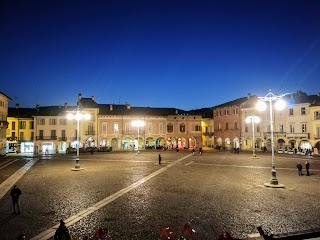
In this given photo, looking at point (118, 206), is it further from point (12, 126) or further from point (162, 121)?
point (12, 126)

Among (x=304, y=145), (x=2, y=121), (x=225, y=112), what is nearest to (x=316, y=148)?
(x=304, y=145)

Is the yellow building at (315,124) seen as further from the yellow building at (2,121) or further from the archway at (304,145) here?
the yellow building at (2,121)

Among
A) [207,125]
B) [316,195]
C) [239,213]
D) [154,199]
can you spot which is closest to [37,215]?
[154,199]

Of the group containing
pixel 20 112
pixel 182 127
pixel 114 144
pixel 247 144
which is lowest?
pixel 247 144

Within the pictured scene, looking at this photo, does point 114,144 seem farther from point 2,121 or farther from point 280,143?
point 280,143

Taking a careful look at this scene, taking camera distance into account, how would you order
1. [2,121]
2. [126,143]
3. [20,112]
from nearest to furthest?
[2,121] → [126,143] → [20,112]

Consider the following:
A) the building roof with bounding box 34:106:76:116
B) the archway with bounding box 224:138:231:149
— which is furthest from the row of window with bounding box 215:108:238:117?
the building roof with bounding box 34:106:76:116

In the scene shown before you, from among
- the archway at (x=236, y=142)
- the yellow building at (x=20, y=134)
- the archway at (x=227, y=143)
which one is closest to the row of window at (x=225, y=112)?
the archway at (x=236, y=142)

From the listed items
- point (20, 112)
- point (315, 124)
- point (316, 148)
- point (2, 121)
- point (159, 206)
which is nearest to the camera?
point (159, 206)

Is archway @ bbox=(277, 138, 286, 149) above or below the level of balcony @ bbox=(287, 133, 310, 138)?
→ below

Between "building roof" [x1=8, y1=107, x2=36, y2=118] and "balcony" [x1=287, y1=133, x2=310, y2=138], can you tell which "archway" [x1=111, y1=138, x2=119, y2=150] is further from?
"balcony" [x1=287, y1=133, x2=310, y2=138]

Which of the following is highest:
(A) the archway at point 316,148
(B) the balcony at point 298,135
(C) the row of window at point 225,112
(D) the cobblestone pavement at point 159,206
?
(C) the row of window at point 225,112

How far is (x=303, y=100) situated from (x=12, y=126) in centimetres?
6380

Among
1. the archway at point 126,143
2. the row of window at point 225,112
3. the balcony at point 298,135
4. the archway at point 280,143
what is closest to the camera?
the balcony at point 298,135
